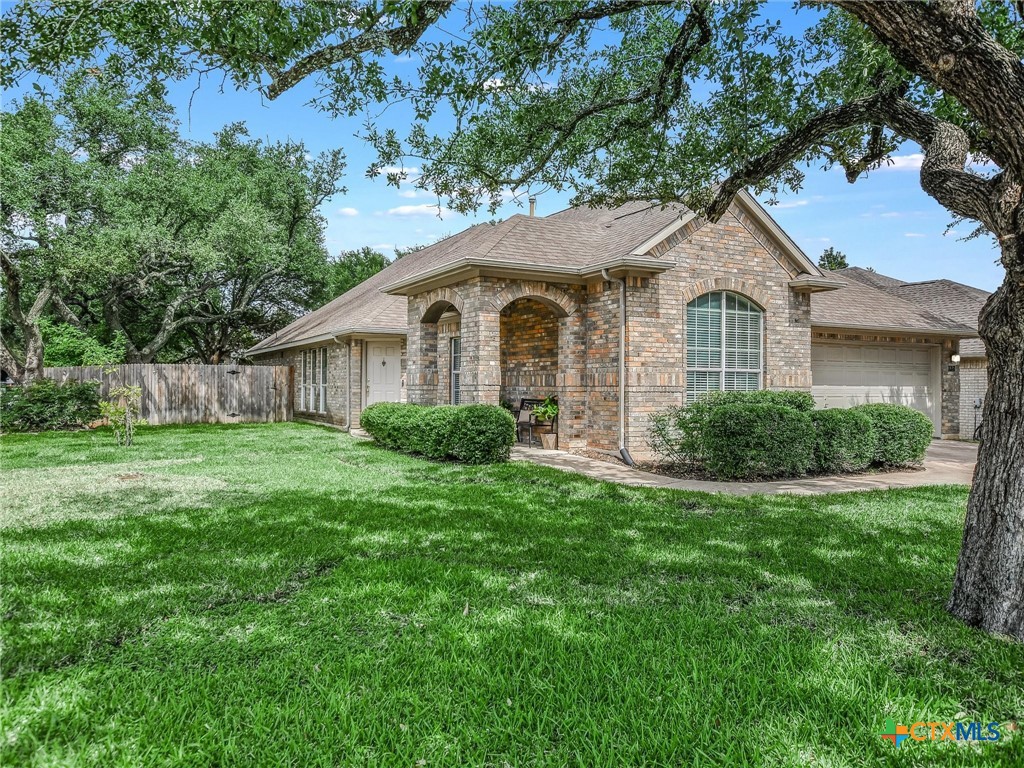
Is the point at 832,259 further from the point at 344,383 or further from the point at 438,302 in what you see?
the point at 438,302

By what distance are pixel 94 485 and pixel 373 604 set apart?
633 cm

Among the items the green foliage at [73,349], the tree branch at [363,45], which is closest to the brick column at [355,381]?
the green foliage at [73,349]

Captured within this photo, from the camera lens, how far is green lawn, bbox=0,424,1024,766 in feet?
8.44

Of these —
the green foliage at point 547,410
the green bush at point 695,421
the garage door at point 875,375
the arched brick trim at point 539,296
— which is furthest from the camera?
the garage door at point 875,375

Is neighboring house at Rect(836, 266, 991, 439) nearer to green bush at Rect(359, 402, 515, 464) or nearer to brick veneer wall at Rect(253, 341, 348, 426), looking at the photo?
green bush at Rect(359, 402, 515, 464)

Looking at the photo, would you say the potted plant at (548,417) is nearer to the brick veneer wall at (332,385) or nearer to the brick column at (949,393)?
the brick veneer wall at (332,385)

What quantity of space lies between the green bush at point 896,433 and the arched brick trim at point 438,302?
7370 millimetres

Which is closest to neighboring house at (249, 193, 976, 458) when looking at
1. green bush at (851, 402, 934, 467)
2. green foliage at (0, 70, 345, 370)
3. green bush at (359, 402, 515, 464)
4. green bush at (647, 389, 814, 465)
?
green bush at (647, 389, 814, 465)

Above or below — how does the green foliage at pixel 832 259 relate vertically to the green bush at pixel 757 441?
above

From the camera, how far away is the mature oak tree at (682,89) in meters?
3.59

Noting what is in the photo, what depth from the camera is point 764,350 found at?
1301 centimetres

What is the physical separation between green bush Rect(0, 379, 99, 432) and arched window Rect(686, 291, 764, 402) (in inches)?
617

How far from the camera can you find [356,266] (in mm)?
39125

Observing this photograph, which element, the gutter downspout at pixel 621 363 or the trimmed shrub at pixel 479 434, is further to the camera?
the gutter downspout at pixel 621 363
